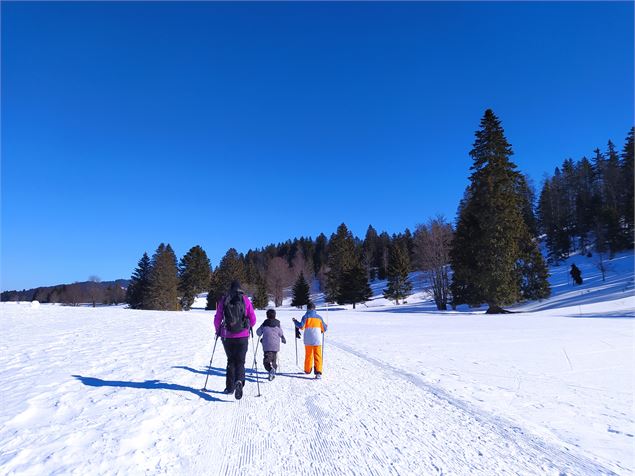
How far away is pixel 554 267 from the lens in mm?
52844

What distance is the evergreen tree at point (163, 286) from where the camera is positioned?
55312 mm

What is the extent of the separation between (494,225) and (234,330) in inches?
1044

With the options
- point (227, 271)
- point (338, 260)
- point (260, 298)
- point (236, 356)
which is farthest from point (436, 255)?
point (227, 271)

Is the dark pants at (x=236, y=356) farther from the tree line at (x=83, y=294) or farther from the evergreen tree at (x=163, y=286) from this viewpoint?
the tree line at (x=83, y=294)

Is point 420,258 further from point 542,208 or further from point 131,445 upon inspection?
point 542,208

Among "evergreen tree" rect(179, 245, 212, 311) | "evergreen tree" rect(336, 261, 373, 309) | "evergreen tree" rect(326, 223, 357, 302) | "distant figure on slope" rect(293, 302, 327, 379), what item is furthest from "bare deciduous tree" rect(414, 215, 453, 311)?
"evergreen tree" rect(179, 245, 212, 311)

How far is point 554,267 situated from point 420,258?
27562mm

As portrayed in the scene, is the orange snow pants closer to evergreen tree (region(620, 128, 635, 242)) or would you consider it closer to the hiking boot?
the hiking boot

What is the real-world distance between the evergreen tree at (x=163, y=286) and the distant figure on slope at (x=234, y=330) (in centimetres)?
5418

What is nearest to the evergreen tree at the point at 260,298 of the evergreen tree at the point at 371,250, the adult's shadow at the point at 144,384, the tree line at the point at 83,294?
the evergreen tree at the point at 371,250

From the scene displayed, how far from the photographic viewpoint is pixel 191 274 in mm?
67188

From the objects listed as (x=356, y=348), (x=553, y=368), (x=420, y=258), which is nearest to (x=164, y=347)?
(x=356, y=348)

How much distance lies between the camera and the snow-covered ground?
3857 millimetres

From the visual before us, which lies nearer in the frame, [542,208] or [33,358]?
[33,358]
